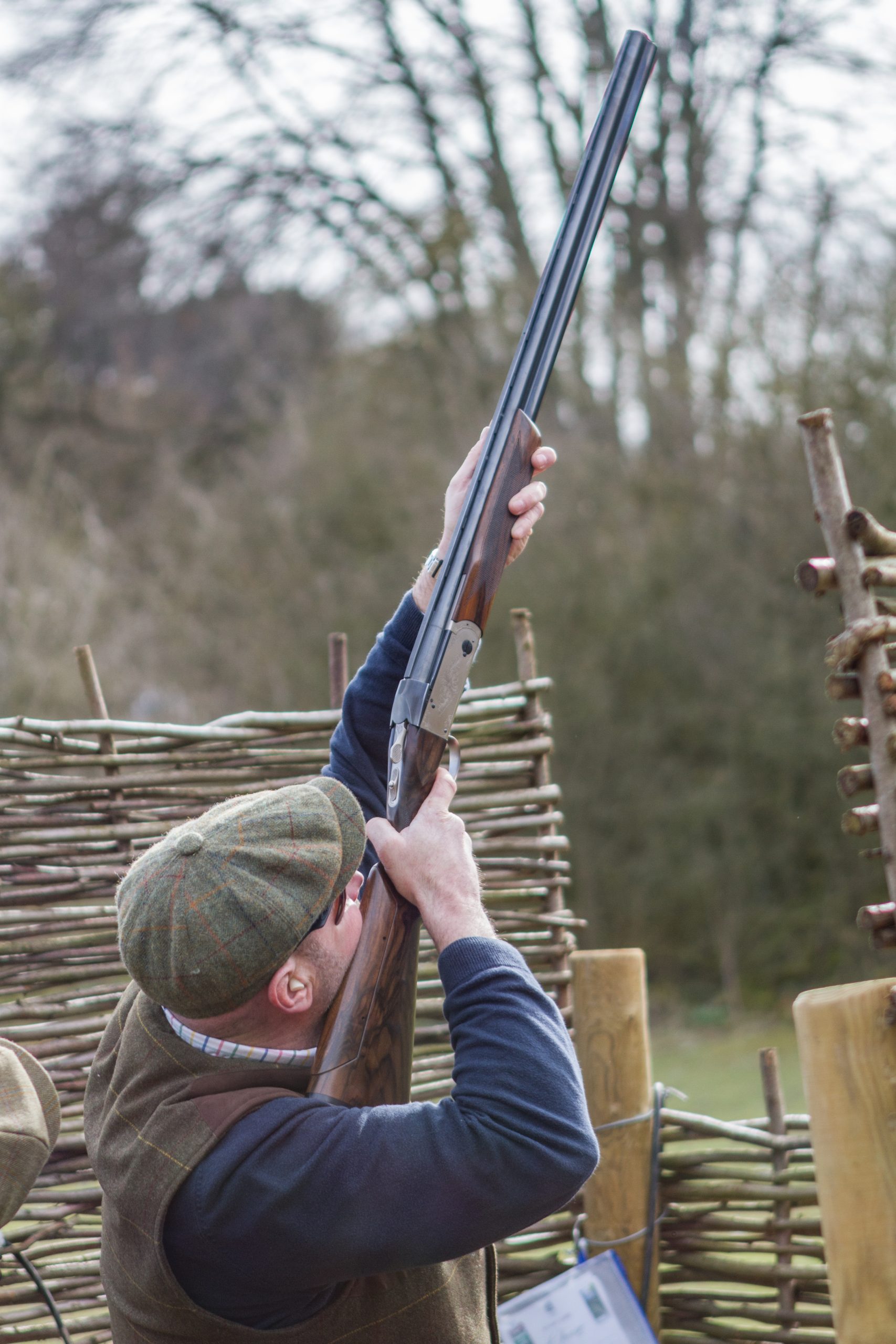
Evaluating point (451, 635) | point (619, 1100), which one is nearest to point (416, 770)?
point (451, 635)

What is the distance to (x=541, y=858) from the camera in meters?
3.52

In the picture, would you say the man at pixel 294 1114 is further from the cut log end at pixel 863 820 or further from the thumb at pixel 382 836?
the cut log end at pixel 863 820

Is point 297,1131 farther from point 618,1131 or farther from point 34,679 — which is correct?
point 34,679

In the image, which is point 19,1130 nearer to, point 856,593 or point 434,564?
point 434,564

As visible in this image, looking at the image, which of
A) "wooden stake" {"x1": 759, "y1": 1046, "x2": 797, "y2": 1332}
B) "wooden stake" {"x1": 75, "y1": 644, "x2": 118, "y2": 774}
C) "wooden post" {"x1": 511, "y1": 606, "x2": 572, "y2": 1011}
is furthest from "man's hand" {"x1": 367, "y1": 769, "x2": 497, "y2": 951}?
"wooden stake" {"x1": 759, "y1": 1046, "x2": 797, "y2": 1332}

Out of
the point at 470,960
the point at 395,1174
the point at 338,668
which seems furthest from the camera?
the point at 338,668

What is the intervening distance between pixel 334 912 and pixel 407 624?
2.61 feet

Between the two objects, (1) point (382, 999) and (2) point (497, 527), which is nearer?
(1) point (382, 999)

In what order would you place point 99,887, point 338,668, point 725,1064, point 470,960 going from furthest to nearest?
point 725,1064, point 338,668, point 99,887, point 470,960

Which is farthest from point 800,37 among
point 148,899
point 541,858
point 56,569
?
point 148,899

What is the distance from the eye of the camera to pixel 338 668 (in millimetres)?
3453

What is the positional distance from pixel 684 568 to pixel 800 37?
18.3 feet

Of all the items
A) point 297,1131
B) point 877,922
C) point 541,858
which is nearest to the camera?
point 297,1131

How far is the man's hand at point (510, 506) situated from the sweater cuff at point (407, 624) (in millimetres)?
17
